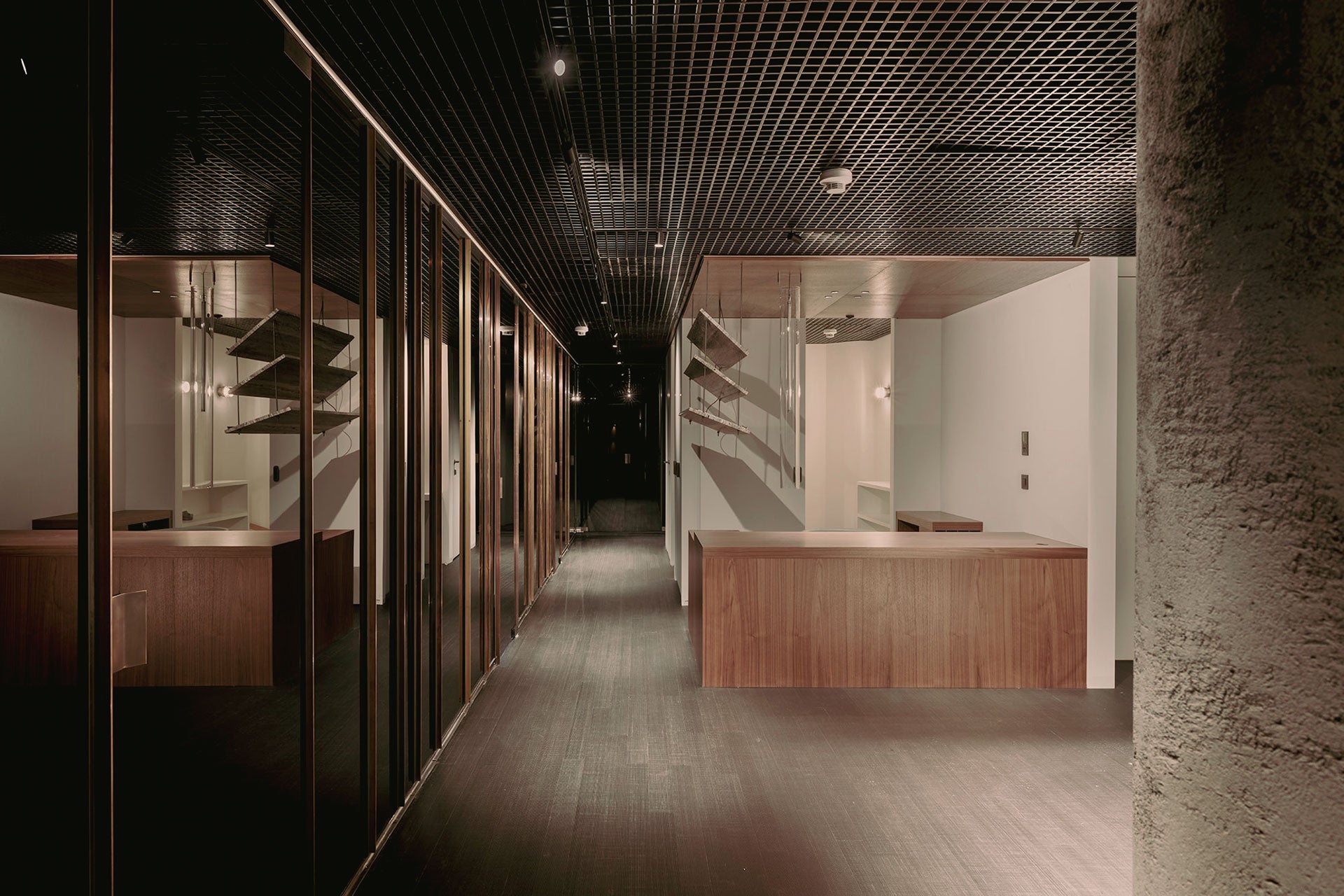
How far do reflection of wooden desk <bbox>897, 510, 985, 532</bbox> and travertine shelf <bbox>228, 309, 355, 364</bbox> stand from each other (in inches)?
191

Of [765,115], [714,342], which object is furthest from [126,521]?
[714,342]

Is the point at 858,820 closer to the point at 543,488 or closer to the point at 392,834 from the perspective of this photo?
the point at 392,834

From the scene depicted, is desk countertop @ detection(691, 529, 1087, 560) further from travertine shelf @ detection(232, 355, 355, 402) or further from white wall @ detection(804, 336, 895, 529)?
white wall @ detection(804, 336, 895, 529)

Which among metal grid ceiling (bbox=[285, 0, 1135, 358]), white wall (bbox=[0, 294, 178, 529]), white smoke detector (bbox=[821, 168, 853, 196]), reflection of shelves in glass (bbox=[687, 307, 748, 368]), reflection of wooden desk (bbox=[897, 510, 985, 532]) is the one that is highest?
metal grid ceiling (bbox=[285, 0, 1135, 358])

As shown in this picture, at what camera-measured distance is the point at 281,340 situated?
338 centimetres

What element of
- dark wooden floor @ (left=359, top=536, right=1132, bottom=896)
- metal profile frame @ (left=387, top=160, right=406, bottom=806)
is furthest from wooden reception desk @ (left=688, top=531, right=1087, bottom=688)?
metal profile frame @ (left=387, top=160, right=406, bottom=806)

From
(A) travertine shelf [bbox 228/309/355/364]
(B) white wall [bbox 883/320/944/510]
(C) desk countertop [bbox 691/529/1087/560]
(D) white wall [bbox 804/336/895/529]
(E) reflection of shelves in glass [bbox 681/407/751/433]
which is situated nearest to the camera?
(A) travertine shelf [bbox 228/309/355/364]

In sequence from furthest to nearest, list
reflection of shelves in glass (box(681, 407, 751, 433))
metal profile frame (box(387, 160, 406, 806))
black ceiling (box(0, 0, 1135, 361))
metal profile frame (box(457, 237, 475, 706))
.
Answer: reflection of shelves in glass (box(681, 407, 751, 433))
metal profile frame (box(457, 237, 475, 706))
metal profile frame (box(387, 160, 406, 806))
black ceiling (box(0, 0, 1135, 361))

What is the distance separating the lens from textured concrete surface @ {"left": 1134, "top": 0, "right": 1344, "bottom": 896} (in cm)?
94

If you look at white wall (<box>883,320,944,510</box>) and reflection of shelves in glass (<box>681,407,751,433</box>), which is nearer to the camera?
reflection of shelves in glass (<box>681,407,751,433</box>)

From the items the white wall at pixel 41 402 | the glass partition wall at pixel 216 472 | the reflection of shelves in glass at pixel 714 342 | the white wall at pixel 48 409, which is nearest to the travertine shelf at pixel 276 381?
the glass partition wall at pixel 216 472

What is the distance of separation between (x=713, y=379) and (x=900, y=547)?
6.37 ft

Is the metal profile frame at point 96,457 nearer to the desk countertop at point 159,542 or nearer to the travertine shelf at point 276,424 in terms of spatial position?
the desk countertop at point 159,542

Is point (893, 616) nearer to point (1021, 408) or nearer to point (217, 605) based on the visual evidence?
point (1021, 408)
